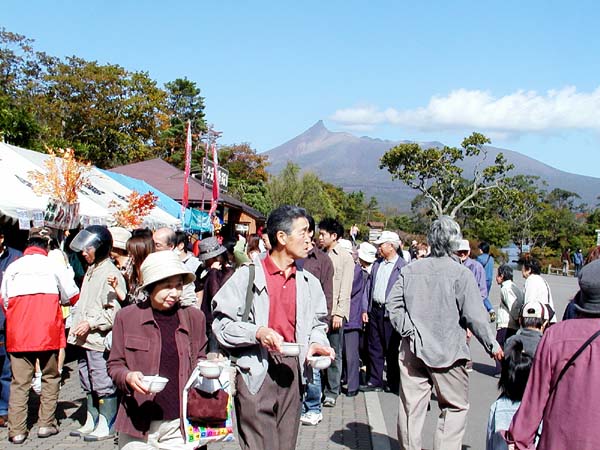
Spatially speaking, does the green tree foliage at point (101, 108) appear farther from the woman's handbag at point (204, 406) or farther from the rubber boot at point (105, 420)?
the woman's handbag at point (204, 406)

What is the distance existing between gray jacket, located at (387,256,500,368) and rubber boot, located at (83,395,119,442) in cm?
284

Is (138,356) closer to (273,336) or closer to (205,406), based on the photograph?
(205,406)

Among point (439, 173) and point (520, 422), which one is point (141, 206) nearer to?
point (520, 422)

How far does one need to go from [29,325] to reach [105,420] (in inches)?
44.7

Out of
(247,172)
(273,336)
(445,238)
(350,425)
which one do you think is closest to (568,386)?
(273,336)

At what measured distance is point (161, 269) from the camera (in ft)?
12.8

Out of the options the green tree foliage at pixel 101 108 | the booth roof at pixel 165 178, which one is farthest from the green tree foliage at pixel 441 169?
the booth roof at pixel 165 178

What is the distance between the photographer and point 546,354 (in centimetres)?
301

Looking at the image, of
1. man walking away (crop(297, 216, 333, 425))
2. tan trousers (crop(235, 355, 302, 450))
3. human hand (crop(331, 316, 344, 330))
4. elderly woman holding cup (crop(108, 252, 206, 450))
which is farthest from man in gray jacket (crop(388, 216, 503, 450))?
human hand (crop(331, 316, 344, 330))

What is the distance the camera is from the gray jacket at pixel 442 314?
510 centimetres

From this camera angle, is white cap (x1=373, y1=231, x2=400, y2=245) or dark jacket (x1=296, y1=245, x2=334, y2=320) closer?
dark jacket (x1=296, y1=245, x2=334, y2=320)

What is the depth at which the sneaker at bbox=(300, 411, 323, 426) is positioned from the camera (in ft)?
23.6

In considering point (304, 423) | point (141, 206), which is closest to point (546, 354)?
point (304, 423)

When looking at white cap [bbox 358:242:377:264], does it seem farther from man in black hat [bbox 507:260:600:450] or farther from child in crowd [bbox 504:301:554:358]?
man in black hat [bbox 507:260:600:450]
